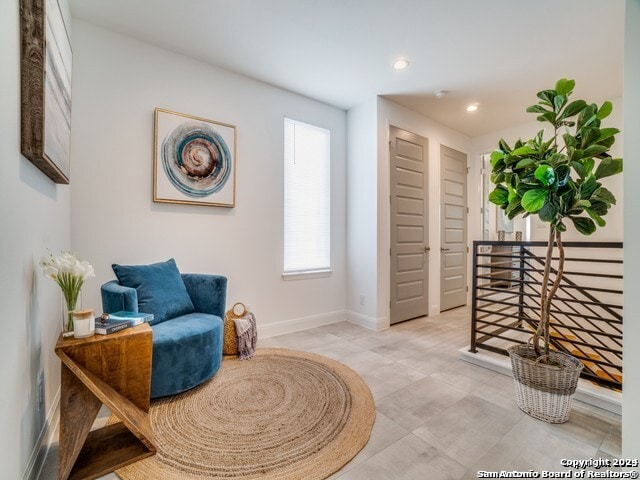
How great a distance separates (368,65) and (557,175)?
199cm

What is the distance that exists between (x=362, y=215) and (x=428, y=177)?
1225 millimetres

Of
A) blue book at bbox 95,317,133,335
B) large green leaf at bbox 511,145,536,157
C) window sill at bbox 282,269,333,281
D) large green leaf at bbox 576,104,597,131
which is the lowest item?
blue book at bbox 95,317,133,335

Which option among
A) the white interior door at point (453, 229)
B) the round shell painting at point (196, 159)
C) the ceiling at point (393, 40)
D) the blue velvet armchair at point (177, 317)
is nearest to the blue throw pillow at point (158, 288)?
the blue velvet armchair at point (177, 317)

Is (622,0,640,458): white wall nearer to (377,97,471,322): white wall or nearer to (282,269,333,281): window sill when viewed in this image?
(377,97,471,322): white wall

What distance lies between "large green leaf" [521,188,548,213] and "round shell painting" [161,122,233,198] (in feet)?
8.21

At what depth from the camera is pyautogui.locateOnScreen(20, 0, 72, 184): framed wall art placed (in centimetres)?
127

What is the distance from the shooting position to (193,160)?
2836mm

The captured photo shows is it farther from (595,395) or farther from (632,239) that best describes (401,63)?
(595,395)

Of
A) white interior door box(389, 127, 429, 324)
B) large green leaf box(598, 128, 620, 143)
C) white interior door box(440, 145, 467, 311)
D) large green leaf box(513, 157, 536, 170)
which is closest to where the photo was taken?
large green leaf box(598, 128, 620, 143)

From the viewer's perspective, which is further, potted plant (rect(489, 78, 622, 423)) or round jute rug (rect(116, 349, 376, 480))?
potted plant (rect(489, 78, 622, 423))

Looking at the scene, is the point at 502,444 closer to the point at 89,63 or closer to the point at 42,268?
the point at 42,268

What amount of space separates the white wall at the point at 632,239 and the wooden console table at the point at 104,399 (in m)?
2.26

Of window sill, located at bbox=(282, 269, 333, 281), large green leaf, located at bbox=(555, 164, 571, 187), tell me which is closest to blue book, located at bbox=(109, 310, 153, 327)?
window sill, located at bbox=(282, 269, 333, 281)

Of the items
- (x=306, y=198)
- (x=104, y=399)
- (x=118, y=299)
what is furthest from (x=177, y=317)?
(x=306, y=198)
